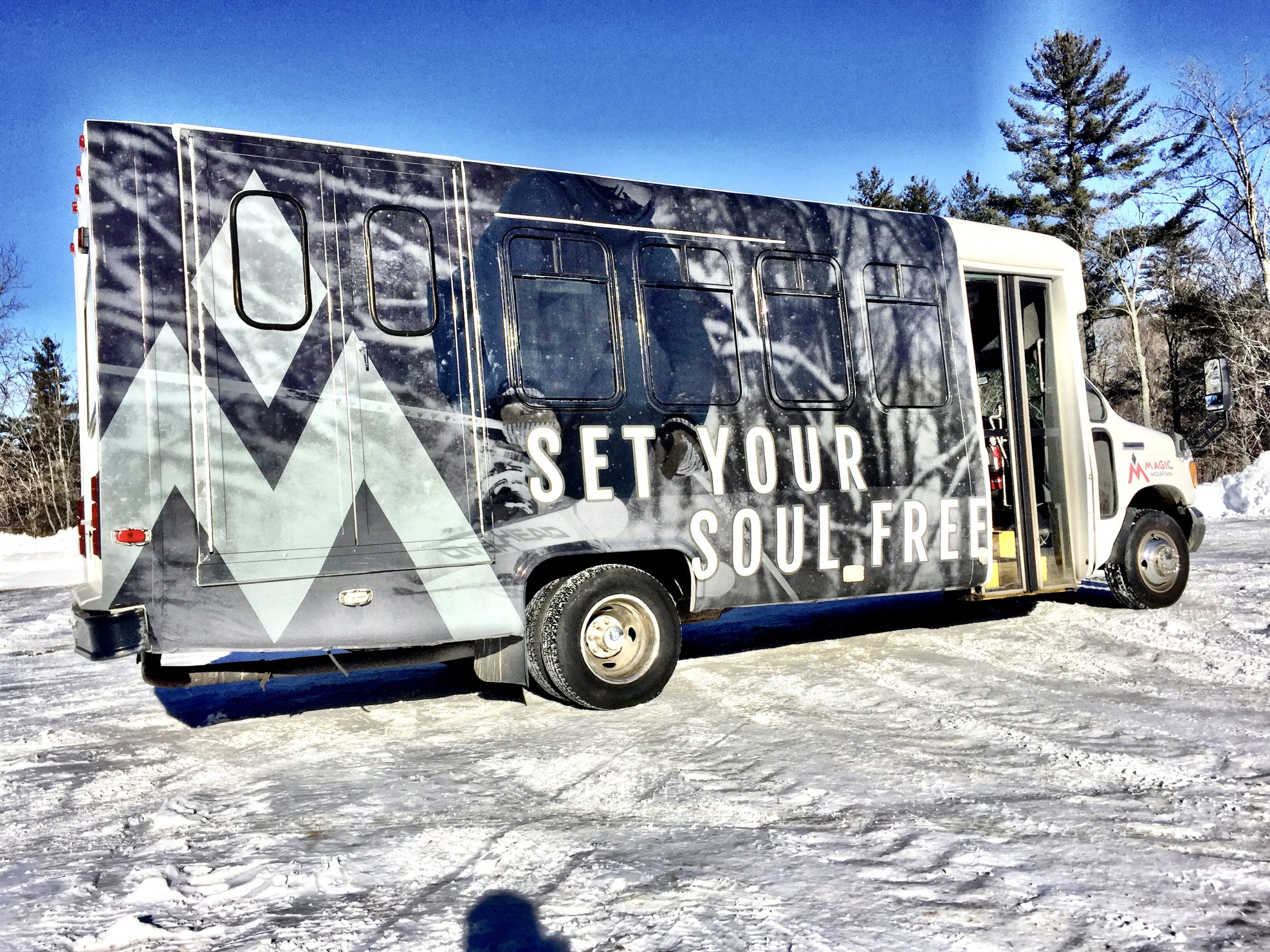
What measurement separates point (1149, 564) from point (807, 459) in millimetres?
4181

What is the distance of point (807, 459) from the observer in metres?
6.27

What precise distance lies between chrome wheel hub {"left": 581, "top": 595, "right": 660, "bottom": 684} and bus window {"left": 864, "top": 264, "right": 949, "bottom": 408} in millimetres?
2328

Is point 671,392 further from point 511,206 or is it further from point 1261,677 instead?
point 1261,677

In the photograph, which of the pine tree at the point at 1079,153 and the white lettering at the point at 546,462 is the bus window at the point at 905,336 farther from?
the pine tree at the point at 1079,153

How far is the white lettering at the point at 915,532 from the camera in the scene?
21.7 ft

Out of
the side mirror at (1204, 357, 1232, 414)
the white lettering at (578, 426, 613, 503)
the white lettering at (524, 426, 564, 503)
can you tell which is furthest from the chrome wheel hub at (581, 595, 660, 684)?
the side mirror at (1204, 357, 1232, 414)

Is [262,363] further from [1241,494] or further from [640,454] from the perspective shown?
[1241,494]

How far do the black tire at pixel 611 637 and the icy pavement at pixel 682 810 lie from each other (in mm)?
181

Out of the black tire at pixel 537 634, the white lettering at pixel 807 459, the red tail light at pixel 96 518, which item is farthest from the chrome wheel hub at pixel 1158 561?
the red tail light at pixel 96 518

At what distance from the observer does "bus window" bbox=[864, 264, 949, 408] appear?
6688 millimetres

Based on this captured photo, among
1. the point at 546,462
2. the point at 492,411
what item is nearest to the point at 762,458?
the point at 546,462

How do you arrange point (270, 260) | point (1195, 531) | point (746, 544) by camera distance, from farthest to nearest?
point (1195, 531) < point (746, 544) < point (270, 260)

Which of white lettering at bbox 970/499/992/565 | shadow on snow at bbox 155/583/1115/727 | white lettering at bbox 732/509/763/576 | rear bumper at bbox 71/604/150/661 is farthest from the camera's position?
white lettering at bbox 970/499/992/565

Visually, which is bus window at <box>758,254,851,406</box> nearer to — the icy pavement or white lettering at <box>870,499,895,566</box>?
white lettering at <box>870,499,895,566</box>
